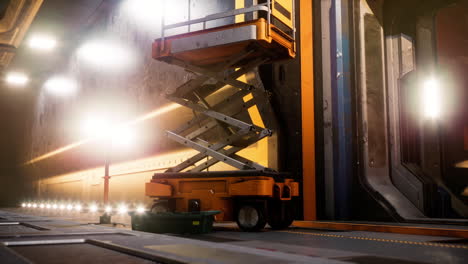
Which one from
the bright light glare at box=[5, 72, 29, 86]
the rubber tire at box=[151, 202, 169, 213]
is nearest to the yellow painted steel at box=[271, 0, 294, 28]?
the rubber tire at box=[151, 202, 169, 213]

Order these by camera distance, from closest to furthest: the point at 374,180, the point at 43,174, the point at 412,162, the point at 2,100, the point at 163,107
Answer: the point at 374,180, the point at 412,162, the point at 163,107, the point at 43,174, the point at 2,100

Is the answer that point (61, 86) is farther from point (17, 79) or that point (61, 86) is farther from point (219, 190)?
point (219, 190)

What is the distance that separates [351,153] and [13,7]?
13.6m

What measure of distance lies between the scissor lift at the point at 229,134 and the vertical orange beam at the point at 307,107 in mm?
517

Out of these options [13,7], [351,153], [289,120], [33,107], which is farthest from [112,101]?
[33,107]

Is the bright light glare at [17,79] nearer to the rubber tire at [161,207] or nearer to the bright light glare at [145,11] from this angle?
the bright light glare at [145,11]

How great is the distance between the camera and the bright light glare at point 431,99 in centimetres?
876

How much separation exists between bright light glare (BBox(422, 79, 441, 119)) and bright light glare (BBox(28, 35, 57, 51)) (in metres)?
16.5

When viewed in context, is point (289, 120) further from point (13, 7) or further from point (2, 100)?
point (2, 100)

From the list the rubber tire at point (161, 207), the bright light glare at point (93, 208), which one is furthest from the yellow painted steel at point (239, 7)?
the bright light glare at point (93, 208)

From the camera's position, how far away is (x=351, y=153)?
8266 mm

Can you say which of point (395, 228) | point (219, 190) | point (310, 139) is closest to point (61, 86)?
point (310, 139)

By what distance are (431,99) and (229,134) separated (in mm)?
3694

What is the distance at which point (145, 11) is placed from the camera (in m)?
13.8
